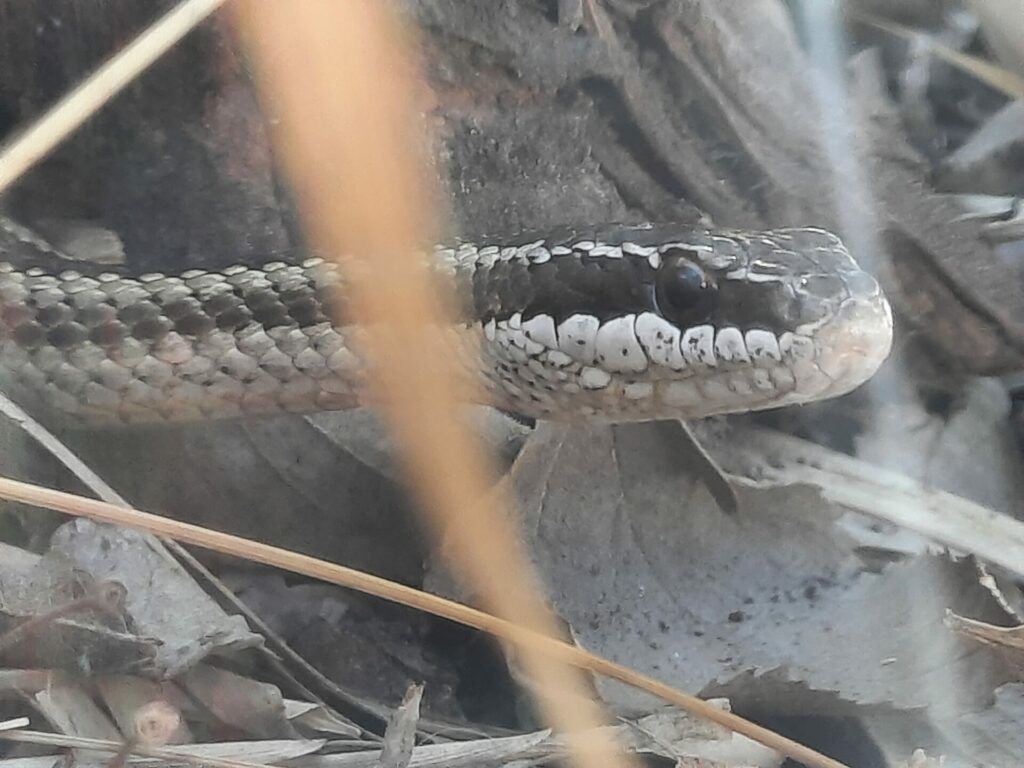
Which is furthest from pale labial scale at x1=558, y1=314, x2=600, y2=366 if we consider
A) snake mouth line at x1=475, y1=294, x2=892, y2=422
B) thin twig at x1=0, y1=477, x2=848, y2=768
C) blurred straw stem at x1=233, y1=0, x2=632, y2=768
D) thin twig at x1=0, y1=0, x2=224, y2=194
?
thin twig at x1=0, y1=0, x2=224, y2=194

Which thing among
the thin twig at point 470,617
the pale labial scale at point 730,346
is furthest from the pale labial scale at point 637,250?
the thin twig at point 470,617

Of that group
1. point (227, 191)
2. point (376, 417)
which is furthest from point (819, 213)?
point (227, 191)

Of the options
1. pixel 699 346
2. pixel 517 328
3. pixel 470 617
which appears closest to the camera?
pixel 470 617

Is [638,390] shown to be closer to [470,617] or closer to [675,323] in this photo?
[675,323]

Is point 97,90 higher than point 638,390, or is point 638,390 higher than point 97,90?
point 97,90

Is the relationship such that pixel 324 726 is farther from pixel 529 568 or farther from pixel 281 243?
pixel 281 243

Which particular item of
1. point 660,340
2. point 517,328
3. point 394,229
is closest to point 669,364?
point 660,340

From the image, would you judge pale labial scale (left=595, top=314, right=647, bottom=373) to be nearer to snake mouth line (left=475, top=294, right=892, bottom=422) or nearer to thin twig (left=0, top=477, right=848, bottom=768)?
snake mouth line (left=475, top=294, right=892, bottom=422)
